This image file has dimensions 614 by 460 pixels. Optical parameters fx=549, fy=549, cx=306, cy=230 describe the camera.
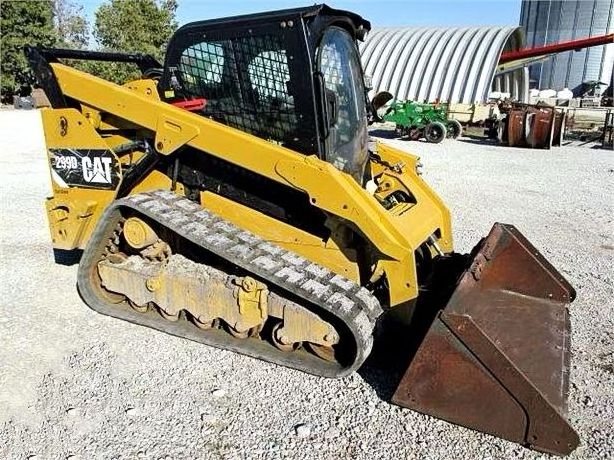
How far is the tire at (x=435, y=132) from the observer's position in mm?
16281

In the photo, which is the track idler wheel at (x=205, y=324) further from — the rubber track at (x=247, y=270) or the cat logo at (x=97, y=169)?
the cat logo at (x=97, y=169)

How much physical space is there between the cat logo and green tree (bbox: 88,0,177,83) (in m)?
22.9

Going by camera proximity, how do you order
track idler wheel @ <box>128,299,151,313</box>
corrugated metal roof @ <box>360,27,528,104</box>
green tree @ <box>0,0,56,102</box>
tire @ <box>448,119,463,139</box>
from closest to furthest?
track idler wheel @ <box>128,299,151,313</box> → tire @ <box>448,119,463,139</box> → corrugated metal roof @ <box>360,27,528,104</box> → green tree @ <box>0,0,56,102</box>

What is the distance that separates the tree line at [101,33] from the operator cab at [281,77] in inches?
881

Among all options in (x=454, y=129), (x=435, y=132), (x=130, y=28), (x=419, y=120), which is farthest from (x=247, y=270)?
(x=130, y=28)

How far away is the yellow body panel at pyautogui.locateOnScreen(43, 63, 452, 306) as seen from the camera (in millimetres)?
3256

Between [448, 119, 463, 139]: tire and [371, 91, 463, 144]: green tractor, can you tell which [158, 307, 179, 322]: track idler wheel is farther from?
[448, 119, 463, 139]: tire

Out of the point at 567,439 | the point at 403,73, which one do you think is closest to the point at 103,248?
the point at 567,439

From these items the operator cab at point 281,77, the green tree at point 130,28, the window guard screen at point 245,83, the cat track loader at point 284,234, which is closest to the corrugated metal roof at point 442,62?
the green tree at point 130,28

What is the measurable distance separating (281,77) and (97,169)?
1605 mm

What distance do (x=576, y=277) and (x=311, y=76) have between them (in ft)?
11.4

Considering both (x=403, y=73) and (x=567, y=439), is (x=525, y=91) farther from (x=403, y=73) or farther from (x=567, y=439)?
(x=567, y=439)

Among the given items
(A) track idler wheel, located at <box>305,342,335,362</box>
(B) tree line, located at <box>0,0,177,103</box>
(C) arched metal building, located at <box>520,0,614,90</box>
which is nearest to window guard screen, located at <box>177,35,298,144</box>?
(A) track idler wheel, located at <box>305,342,335,362</box>

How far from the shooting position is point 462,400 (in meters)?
2.93
